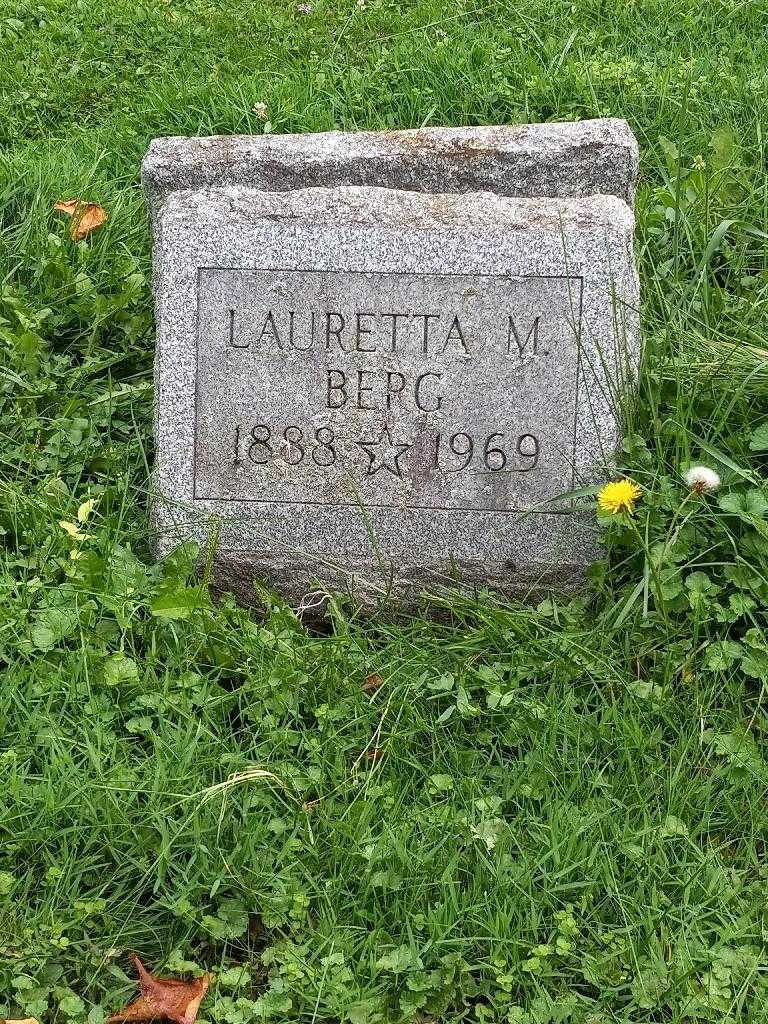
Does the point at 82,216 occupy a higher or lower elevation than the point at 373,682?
higher

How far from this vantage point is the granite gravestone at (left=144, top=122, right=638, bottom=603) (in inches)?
110

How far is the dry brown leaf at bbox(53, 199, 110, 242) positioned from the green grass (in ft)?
0.40

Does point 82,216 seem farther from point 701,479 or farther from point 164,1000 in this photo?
point 164,1000

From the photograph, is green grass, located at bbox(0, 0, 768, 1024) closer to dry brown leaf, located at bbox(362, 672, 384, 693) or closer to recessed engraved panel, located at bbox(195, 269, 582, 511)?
dry brown leaf, located at bbox(362, 672, 384, 693)

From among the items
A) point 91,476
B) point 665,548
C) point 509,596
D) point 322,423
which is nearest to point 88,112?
point 91,476

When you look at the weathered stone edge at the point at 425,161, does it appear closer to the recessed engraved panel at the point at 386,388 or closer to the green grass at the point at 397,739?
the green grass at the point at 397,739

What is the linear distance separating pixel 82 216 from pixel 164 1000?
2586 mm

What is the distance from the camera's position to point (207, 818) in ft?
7.18

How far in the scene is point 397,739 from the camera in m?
2.38

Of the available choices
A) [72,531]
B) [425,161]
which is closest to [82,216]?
[425,161]

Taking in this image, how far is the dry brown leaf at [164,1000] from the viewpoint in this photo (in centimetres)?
197

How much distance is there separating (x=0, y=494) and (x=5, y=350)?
61cm

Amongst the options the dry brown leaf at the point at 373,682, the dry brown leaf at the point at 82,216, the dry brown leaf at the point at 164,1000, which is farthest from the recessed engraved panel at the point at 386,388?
the dry brown leaf at the point at 164,1000

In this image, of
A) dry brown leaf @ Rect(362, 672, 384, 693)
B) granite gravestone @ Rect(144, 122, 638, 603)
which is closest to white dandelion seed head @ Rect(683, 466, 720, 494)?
granite gravestone @ Rect(144, 122, 638, 603)
